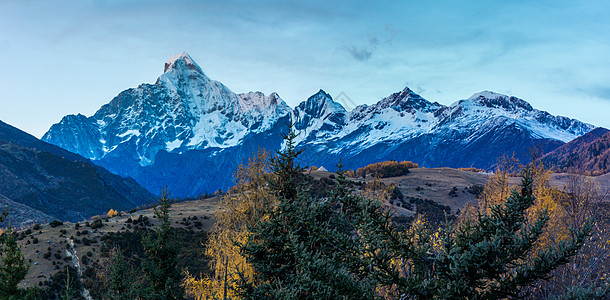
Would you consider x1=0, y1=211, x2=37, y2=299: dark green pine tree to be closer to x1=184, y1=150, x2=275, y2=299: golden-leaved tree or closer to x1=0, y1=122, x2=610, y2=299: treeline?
x1=184, y1=150, x2=275, y2=299: golden-leaved tree

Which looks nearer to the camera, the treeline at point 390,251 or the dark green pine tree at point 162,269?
the treeline at point 390,251

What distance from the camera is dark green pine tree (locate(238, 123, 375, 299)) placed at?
7.95m

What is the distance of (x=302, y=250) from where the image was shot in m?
8.66

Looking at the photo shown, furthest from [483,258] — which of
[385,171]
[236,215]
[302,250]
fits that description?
[385,171]

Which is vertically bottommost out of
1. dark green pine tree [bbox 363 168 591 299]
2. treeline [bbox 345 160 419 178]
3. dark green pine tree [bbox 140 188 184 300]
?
dark green pine tree [bbox 140 188 184 300]

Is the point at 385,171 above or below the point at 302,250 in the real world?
above

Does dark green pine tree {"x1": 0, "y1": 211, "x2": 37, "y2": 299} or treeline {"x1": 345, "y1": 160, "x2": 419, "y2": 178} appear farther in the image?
treeline {"x1": 345, "y1": 160, "x2": 419, "y2": 178}

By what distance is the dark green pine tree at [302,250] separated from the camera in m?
7.95

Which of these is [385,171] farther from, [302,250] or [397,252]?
[397,252]

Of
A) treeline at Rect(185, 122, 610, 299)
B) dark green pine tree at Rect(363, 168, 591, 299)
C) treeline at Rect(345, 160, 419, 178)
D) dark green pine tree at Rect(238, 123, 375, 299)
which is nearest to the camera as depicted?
dark green pine tree at Rect(363, 168, 591, 299)

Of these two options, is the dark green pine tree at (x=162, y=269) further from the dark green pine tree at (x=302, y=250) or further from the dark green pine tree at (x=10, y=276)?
the dark green pine tree at (x=302, y=250)

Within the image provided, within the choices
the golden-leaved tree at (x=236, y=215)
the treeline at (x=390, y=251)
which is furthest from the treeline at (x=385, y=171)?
the treeline at (x=390, y=251)

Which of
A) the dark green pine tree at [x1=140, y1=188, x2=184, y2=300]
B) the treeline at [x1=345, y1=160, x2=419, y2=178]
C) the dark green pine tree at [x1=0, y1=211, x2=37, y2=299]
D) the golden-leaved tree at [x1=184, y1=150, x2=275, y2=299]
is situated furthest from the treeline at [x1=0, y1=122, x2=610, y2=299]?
the treeline at [x1=345, y1=160, x2=419, y2=178]

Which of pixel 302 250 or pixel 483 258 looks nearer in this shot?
pixel 483 258
